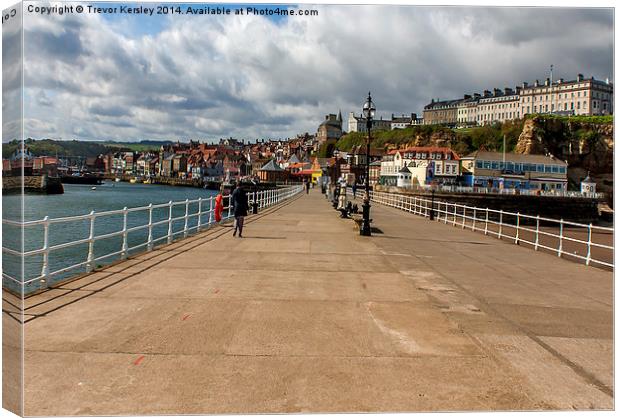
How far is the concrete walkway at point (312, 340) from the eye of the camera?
12.4 feet

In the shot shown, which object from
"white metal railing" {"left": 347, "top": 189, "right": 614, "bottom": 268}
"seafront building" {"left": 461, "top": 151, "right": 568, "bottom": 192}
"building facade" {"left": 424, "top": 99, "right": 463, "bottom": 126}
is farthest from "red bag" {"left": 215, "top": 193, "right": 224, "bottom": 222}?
"building facade" {"left": 424, "top": 99, "right": 463, "bottom": 126}

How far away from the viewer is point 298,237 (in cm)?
1614

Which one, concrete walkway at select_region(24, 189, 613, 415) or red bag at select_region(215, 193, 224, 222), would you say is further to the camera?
red bag at select_region(215, 193, 224, 222)

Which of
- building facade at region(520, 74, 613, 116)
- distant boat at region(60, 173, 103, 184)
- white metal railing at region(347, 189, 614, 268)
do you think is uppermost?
building facade at region(520, 74, 613, 116)

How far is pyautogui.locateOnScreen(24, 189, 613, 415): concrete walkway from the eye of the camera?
149 inches

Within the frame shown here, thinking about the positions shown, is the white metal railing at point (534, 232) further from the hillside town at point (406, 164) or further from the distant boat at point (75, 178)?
the distant boat at point (75, 178)

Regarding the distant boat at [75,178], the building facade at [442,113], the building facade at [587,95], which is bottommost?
the distant boat at [75,178]

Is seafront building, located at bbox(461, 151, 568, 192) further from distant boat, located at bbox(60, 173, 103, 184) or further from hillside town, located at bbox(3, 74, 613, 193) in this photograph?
distant boat, located at bbox(60, 173, 103, 184)

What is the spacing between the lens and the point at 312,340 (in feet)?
17.1

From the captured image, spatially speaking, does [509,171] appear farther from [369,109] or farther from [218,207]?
[218,207]

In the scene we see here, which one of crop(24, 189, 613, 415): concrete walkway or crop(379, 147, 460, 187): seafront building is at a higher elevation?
crop(379, 147, 460, 187): seafront building

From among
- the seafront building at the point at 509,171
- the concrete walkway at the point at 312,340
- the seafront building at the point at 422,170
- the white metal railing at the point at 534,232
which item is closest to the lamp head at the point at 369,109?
the white metal railing at the point at 534,232

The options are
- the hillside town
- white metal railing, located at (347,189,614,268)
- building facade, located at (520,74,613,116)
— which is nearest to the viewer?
building facade, located at (520,74,613,116)

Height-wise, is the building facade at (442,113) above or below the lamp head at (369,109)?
above
